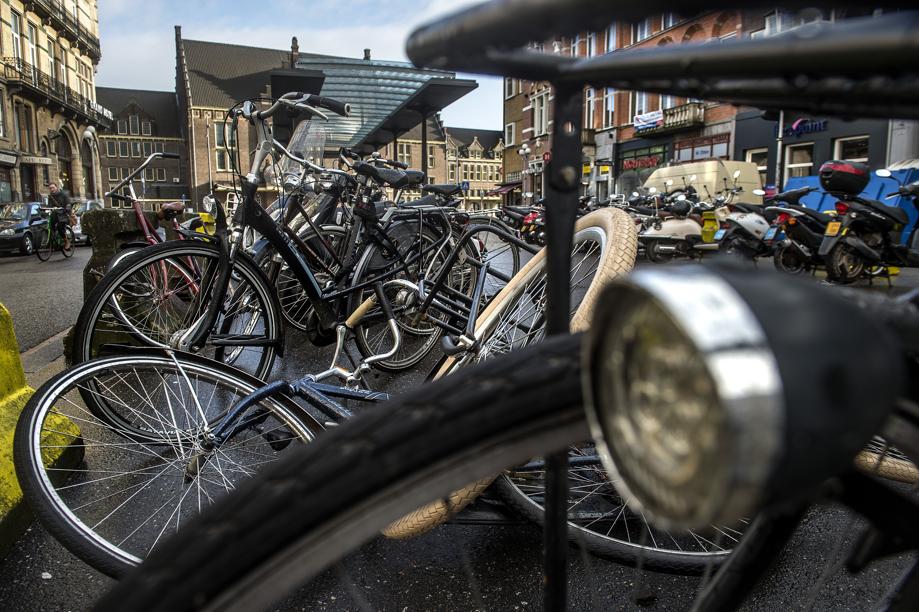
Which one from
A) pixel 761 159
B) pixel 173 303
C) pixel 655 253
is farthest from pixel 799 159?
pixel 173 303

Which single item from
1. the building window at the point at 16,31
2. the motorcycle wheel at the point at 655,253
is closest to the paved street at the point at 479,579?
the motorcycle wheel at the point at 655,253

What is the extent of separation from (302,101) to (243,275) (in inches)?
47.4

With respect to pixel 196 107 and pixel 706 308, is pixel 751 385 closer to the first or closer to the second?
pixel 706 308

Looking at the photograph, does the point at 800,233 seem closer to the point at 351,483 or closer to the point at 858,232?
the point at 858,232

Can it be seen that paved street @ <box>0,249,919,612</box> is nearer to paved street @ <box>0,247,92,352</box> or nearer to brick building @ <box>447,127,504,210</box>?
paved street @ <box>0,247,92,352</box>

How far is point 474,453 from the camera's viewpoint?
0.60 m

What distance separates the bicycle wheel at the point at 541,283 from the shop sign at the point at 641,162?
A: 2893 cm

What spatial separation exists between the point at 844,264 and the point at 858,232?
43 cm

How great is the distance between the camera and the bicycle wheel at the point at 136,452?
67.5 inches

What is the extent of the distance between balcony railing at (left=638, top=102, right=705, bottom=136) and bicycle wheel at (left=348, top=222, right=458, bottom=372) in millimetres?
23979

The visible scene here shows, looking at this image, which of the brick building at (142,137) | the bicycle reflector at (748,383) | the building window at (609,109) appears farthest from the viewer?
the brick building at (142,137)

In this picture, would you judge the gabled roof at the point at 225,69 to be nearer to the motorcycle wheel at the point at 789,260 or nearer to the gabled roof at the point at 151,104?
the gabled roof at the point at 151,104

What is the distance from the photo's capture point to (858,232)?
7395 mm

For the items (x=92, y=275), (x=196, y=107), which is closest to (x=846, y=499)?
(x=92, y=275)
